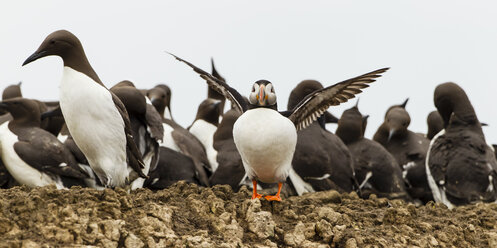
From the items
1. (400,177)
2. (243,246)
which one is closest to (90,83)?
(243,246)

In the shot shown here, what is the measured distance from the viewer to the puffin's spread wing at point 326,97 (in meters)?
9.12

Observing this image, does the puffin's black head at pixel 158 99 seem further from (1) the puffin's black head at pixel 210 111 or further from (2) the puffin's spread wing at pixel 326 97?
(2) the puffin's spread wing at pixel 326 97

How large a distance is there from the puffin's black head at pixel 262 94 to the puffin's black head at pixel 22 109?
17.0 ft

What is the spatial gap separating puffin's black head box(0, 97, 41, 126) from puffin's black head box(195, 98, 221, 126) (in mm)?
4978

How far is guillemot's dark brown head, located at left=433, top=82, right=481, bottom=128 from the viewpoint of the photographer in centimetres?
1380

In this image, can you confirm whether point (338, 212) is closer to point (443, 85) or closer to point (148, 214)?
point (148, 214)

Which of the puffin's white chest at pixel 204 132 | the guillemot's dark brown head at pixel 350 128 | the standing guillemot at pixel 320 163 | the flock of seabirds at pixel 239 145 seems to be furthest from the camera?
the puffin's white chest at pixel 204 132

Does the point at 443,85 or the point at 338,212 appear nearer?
the point at 338,212

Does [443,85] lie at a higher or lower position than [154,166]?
higher

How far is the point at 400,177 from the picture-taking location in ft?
46.6

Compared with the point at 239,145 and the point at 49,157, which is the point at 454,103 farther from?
the point at 49,157

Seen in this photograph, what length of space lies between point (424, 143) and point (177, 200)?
388 inches

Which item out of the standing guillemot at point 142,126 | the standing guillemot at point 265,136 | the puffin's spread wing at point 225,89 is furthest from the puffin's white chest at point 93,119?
the standing guillemot at point 142,126

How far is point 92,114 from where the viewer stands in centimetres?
912
